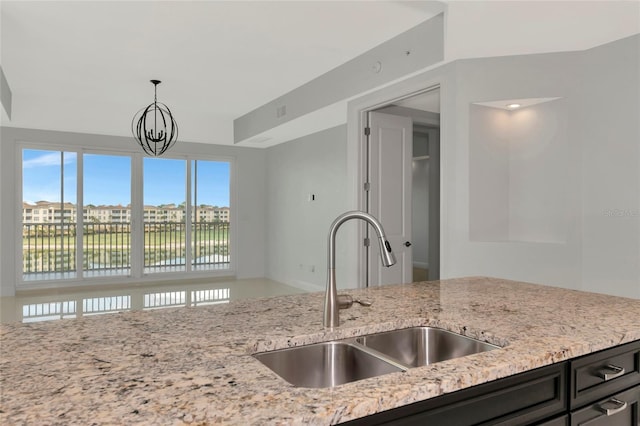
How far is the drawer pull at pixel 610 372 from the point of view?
4.33 ft

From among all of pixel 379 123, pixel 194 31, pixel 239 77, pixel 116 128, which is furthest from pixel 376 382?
pixel 116 128

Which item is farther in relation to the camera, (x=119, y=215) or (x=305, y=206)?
(x=119, y=215)

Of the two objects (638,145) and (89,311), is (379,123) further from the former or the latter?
(89,311)

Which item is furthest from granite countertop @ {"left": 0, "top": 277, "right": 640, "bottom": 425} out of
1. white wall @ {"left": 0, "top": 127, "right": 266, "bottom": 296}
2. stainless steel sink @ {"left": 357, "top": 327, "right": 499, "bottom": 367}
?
white wall @ {"left": 0, "top": 127, "right": 266, "bottom": 296}

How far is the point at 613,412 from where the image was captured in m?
1.33

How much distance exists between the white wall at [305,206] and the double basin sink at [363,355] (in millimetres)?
3956

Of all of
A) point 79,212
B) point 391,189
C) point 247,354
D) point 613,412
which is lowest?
point 613,412

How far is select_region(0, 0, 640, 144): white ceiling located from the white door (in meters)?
0.91

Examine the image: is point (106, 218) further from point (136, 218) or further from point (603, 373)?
point (603, 373)

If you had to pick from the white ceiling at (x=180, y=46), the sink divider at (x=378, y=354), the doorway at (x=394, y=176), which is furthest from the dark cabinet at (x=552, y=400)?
the doorway at (x=394, y=176)

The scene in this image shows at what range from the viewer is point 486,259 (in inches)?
132

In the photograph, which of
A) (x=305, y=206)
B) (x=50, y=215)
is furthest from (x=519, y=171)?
(x=50, y=215)

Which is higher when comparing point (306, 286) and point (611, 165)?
point (611, 165)

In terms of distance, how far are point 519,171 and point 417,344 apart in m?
2.54
